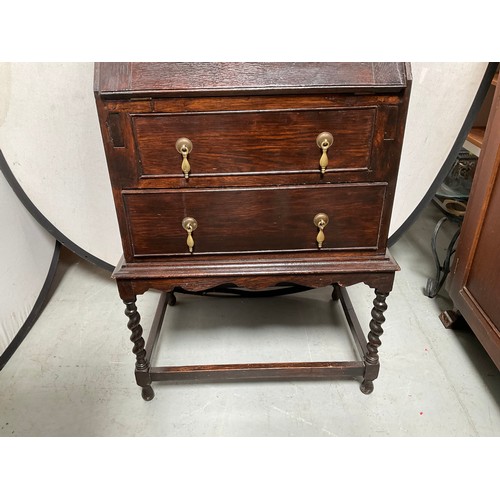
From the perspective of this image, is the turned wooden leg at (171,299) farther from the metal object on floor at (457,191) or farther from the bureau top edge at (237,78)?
the metal object on floor at (457,191)

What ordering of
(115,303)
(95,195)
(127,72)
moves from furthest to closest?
1. (115,303)
2. (95,195)
3. (127,72)

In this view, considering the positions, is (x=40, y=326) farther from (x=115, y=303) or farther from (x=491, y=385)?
(x=491, y=385)

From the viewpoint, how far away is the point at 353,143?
1075 millimetres

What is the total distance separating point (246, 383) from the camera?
1594 mm

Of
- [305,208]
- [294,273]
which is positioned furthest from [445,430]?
[305,208]

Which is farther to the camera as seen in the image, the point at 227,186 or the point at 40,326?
the point at 40,326

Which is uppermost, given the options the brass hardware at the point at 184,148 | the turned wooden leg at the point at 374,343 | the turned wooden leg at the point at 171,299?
the brass hardware at the point at 184,148

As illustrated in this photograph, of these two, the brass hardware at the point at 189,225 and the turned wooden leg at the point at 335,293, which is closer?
the brass hardware at the point at 189,225

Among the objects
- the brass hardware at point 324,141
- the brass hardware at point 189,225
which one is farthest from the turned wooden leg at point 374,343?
the brass hardware at point 189,225

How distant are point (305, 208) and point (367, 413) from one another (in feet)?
2.66

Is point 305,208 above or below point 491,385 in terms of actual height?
above

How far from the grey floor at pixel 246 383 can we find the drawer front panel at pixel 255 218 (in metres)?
0.63

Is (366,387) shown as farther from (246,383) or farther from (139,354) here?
(139,354)

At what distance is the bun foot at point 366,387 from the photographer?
1515mm
